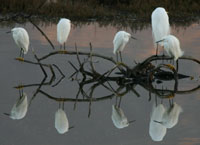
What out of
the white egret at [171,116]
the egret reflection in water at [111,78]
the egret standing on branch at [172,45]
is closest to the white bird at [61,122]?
the egret reflection in water at [111,78]

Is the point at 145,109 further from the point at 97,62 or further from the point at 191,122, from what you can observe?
the point at 97,62

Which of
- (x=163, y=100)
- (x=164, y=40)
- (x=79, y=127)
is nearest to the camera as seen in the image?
(x=79, y=127)

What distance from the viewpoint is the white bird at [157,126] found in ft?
17.0

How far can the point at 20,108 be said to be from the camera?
6234mm

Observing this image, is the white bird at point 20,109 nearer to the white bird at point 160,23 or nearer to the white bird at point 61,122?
the white bird at point 61,122

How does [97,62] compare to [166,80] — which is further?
[97,62]

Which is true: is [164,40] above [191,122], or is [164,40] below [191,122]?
above

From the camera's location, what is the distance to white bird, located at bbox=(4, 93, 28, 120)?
19.3ft

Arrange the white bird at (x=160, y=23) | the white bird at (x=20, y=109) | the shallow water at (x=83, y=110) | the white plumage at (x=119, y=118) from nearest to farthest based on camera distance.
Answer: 1. the shallow water at (x=83, y=110)
2. the white plumage at (x=119, y=118)
3. the white bird at (x=20, y=109)
4. the white bird at (x=160, y=23)

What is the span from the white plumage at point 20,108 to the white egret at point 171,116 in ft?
4.68

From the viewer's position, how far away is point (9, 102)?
255 inches

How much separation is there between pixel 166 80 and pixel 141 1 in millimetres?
Answer: 8189

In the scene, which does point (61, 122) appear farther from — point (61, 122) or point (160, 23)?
point (160, 23)

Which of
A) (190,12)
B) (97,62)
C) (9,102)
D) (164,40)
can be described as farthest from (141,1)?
(9,102)
